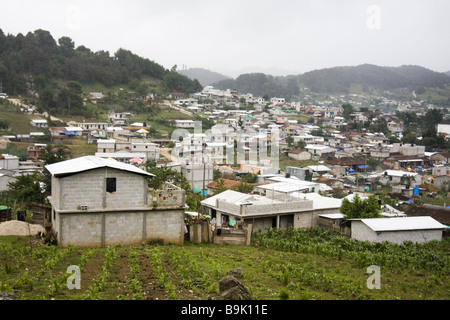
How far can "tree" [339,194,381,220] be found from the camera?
20.3 metres

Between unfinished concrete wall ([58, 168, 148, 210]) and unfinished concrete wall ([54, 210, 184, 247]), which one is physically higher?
unfinished concrete wall ([58, 168, 148, 210])

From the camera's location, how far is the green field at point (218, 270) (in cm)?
886

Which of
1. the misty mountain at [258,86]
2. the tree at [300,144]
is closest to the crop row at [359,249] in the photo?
the tree at [300,144]

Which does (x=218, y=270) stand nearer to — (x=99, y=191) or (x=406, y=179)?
(x=99, y=191)

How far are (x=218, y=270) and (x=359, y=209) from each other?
37.4 ft

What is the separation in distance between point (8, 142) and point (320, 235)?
3178 centimetres

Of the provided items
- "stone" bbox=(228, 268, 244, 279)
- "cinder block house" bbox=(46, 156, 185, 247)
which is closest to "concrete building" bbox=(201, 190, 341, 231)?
"cinder block house" bbox=(46, 156, 185, 247)

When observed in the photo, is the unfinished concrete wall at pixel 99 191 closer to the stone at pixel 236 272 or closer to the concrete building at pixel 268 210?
the stone at pixel 236 272

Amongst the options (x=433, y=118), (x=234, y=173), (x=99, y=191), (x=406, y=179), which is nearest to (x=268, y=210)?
(x=99, y=191)

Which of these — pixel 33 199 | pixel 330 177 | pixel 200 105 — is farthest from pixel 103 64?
pixel 33 199

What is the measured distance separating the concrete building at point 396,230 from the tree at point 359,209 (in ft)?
5.44

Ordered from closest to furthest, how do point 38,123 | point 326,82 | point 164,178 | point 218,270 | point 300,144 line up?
point 218,270
point 164,178
point 38,123
point 300,144
point 326,82

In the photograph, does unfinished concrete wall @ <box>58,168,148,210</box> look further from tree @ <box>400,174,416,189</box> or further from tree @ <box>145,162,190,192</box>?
tree @ <box>400,174,416,189</box>

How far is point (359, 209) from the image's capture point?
20.4 m
